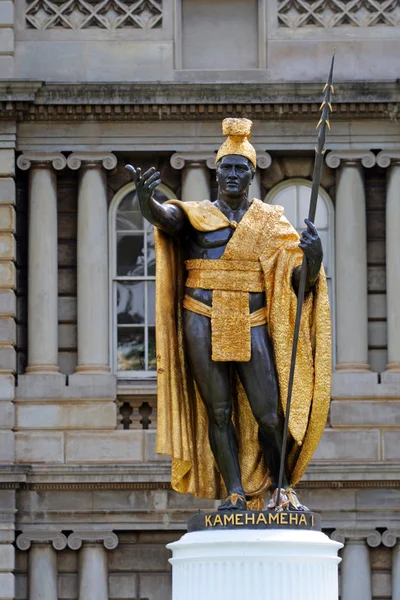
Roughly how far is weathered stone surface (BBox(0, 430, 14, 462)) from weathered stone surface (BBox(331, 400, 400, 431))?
4.00 meters

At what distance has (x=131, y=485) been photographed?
94.1 ft

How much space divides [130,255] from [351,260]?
2830 millimetres

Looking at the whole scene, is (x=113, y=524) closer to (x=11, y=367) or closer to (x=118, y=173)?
(x=11, y=367)

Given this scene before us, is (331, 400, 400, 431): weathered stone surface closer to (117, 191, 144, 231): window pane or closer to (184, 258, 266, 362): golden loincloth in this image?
(117, 191, 144, 231): window pane

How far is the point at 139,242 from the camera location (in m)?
29.8

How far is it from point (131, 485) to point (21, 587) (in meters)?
1.87

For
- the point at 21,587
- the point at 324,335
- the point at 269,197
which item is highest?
the point at 269,197

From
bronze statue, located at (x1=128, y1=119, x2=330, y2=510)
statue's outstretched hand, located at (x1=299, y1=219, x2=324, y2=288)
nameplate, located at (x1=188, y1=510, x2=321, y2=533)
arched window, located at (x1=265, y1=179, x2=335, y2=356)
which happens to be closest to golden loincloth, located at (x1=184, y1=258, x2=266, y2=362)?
bronze statue, located at (x1=128, y1=119, x2=330, y2=510)

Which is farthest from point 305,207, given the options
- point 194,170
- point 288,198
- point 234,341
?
point 234,341

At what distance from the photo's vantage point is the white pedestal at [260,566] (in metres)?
13.8

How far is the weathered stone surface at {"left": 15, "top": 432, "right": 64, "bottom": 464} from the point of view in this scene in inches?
1136

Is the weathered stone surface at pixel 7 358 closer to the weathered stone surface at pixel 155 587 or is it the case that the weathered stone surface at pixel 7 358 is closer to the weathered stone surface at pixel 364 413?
the weathered stone surface at pixel 155 587

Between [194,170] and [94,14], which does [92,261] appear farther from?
[94,14]

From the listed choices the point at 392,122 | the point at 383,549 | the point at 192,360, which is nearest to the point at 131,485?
the point at 383,549
